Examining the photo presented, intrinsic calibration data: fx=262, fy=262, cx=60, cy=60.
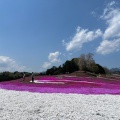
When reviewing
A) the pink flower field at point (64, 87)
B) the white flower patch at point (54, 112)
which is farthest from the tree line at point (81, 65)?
the white flower patch at point (54, 112)

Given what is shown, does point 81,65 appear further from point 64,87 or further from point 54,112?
point 54,112

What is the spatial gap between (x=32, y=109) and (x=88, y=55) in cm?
7703

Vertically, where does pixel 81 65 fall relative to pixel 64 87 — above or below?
above

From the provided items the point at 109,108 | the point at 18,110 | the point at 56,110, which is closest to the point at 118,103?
the point at 109,108

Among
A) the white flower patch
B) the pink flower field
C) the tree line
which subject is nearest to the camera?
the white flower patch

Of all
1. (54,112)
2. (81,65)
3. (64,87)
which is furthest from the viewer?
(81,65)

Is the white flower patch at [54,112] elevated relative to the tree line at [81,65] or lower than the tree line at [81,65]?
lower

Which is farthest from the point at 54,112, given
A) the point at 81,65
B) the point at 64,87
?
the point at 81,65

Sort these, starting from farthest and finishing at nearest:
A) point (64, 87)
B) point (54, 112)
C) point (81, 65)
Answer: point (81, 65)
point (64, 87)
point (54, 112)

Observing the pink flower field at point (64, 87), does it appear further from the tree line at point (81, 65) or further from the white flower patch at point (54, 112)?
the tree line at point (81, 65)

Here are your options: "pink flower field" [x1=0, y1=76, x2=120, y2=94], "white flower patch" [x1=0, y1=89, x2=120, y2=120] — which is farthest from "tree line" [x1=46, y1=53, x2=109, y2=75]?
"white flower patch" [x1=0, y1=89, x2=120, y2=120]

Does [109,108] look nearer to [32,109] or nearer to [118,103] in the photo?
[118,103]

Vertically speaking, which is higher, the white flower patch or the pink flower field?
the pink flower field

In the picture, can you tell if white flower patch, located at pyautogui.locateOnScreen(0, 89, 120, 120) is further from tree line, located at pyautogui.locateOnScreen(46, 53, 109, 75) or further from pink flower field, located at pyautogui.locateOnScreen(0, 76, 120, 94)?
tree line, located at pyautogui.locateOnScreen(46, 53, 109, 75)
